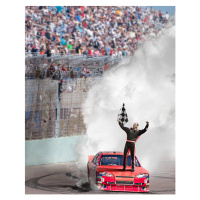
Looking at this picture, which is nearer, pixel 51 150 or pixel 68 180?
pixel 68 180

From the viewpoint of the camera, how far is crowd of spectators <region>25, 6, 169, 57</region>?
54.6ft

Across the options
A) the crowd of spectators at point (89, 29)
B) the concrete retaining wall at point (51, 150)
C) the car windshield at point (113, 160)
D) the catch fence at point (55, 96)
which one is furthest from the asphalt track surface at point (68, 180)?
the crowd of spectators at point (89, 29)

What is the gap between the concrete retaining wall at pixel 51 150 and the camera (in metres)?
14.1

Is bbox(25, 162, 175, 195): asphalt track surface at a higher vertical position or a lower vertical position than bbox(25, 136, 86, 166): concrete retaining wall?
lower

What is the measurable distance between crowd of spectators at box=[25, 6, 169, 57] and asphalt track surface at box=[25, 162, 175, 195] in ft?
14.2

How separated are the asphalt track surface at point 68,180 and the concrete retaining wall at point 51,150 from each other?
9.1 inches

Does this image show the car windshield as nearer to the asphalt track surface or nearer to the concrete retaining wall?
the asphalt track surface

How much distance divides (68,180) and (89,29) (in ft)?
25.3

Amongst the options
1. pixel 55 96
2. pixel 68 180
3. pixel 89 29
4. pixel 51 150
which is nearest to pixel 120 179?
pixel 68 180

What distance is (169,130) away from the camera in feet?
45.4

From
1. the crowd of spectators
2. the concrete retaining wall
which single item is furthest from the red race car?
the crowd of spectators

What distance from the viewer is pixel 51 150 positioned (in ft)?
48.0

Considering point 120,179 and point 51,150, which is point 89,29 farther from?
point 120,179
